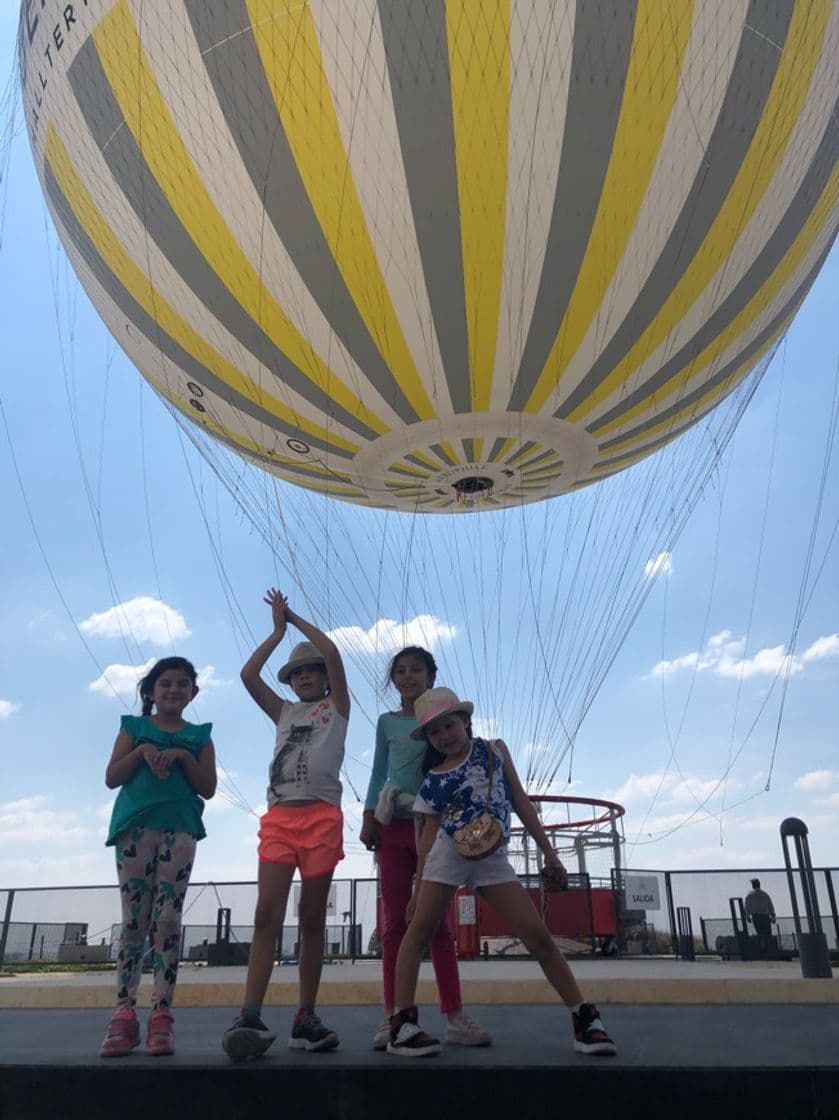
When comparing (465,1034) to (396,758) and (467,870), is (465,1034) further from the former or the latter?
(396,758)

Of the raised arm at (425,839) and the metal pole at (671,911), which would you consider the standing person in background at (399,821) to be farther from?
the metal pole at (671,911)

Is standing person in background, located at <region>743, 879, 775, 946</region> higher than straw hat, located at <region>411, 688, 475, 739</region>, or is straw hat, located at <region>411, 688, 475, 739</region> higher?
straw hat, located at <region>411, 688, 475, 739</region>

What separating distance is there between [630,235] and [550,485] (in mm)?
3480

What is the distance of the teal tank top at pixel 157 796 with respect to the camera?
3547mm

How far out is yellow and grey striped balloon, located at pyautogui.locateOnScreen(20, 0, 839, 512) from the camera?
538cm

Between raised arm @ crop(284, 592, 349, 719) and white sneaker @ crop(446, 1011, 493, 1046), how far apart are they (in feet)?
4.30

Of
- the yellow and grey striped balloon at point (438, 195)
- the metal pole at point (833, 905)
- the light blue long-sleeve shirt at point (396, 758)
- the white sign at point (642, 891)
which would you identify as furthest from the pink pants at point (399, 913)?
the white sign at point (642, 891)

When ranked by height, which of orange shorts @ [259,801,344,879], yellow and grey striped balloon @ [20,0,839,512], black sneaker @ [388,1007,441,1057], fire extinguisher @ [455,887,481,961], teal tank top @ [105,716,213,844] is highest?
yellow and grey striped balloon @ [20,0,839,512]

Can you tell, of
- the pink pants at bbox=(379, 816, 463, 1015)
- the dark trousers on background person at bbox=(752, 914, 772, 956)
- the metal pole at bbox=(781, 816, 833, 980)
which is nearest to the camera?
the pink pants at bbox=(379, 816, 463, 1015)

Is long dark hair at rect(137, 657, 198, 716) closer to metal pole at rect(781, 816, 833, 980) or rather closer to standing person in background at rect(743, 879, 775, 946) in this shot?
metal pole at rect(781, 816, 833, 980)

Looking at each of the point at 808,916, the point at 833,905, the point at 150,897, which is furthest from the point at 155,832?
the point at 833,905

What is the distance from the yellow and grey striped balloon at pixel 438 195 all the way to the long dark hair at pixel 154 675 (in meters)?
3.49

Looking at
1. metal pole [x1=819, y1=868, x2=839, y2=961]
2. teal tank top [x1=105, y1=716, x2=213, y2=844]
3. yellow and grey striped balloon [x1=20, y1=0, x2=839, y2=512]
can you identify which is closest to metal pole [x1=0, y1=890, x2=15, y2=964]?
yellow and grey striped balloon [x1=20, y1=0, x2=839, y2=512]

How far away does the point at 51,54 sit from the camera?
21.1 ft
